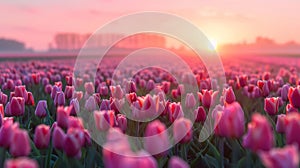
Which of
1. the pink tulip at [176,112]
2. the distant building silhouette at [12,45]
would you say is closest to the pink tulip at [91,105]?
the pink tulip at [176,112]

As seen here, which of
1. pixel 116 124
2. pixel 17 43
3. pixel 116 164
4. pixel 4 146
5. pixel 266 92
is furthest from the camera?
pixel 17 43

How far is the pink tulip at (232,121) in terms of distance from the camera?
269 cm

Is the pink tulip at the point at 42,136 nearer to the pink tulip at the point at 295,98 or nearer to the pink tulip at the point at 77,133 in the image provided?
the pink tulip at the point at 77,133

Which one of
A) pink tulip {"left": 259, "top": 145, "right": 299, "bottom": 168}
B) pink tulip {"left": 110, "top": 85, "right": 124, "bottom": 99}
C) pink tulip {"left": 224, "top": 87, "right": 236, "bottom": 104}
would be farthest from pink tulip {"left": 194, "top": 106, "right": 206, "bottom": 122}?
pink tulip {"left": 259, "top": 145, "right": 299, "bottom": 168}

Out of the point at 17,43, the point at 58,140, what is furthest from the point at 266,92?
the point at 17,43

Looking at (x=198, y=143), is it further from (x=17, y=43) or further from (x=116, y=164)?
(x=17, y=43)

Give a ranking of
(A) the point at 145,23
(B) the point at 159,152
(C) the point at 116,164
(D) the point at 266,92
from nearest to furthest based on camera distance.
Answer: (C) the point at 116,164 < (B) the point at 159,152 < (D) the point at 266,92 < (A) the point at 145,23

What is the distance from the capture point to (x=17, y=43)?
14888cm

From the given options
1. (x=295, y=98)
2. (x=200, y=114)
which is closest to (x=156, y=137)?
(x=200, y=114)

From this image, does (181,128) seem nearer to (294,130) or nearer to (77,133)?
(77,133)

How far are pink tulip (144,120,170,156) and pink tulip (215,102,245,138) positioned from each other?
505mm

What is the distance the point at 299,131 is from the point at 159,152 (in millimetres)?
803

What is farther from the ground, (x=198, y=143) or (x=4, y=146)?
(x=4, y=146)

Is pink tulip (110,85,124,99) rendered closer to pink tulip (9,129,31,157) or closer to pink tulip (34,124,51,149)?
pink tulip (34,124,51,149)
